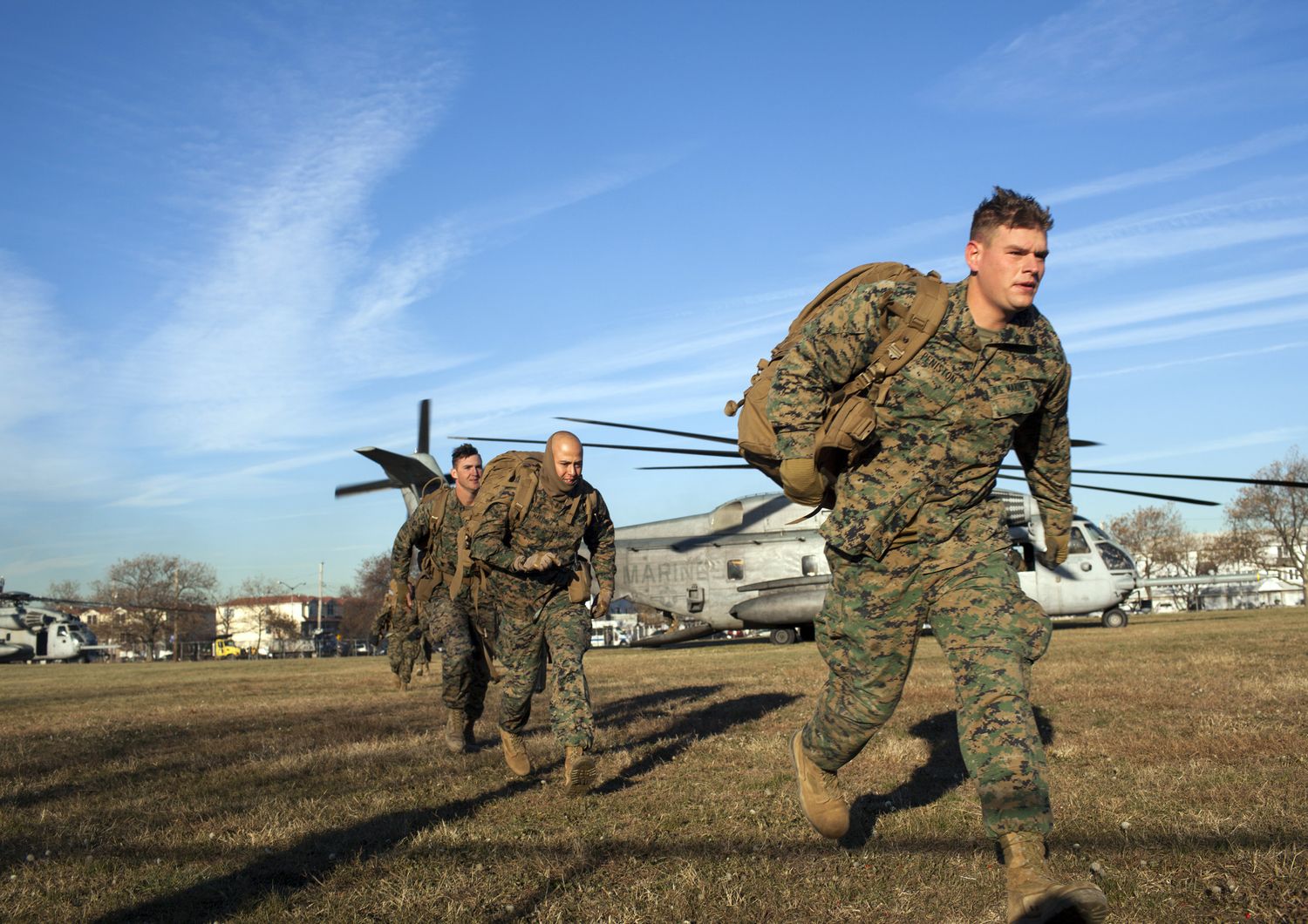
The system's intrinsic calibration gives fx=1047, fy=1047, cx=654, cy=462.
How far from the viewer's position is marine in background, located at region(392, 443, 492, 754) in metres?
8.73

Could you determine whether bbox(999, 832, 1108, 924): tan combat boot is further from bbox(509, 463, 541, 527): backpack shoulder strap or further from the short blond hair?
bbox(509, 463, 541, 527): backpack shoulder strap

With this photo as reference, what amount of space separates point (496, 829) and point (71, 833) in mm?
2357

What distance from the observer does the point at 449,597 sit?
9359 millimetres

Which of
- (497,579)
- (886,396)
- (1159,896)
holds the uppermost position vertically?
(886,396)

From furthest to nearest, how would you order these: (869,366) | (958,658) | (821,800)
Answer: (821,800), (869,366), (958,658)

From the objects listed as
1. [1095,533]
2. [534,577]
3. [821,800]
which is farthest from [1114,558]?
[821,800]

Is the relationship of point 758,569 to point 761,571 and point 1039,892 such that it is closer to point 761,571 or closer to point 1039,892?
point 761,571

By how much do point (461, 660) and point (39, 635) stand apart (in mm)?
62016

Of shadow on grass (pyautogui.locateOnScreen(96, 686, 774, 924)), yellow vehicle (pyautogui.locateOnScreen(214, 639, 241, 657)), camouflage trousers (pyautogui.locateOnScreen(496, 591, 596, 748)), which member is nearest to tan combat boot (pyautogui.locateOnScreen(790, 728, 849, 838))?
shadow on grass (pyautogui.locateOnScreen(96, 686, 774, 924))

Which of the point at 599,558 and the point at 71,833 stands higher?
the point at 599,558

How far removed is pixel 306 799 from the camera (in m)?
6.37

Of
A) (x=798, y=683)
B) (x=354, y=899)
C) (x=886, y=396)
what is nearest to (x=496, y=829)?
(x=354, y=899)

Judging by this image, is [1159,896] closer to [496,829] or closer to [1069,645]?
[496,829]

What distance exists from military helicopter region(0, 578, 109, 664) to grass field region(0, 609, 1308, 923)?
187 feet
